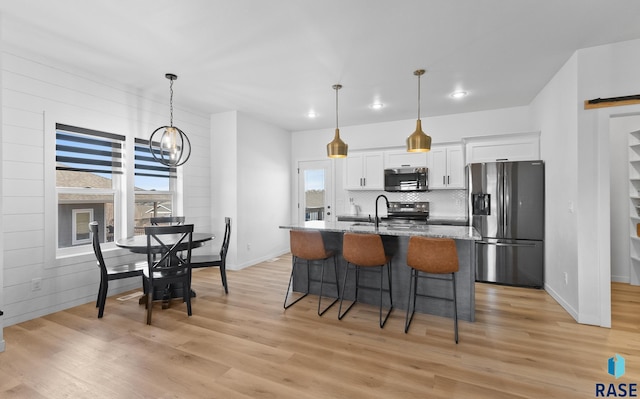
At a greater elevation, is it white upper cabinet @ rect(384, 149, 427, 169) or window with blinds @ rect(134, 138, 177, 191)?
white upper cabinet @ rect(384, 149, 427, 169)

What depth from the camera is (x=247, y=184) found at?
216 inches

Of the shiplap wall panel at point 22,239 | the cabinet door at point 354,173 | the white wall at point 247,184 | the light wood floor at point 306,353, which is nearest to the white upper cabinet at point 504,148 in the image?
the cabinet door at point 354,173

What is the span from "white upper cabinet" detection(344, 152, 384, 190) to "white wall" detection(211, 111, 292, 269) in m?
1.58

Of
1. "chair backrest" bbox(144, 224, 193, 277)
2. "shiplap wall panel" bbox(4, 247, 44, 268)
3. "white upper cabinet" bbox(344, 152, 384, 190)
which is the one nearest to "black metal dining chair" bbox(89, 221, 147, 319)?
"chair backrest" bbox(144, 224, 193, 277)

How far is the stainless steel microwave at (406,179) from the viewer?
5461mm

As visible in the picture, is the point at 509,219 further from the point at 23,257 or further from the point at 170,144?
the point at 23,257

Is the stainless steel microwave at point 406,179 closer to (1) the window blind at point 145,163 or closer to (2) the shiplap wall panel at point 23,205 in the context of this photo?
(1) the window blind at point 145,163

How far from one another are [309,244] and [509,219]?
294cm

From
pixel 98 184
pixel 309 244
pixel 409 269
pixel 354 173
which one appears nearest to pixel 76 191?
pixel 98 184

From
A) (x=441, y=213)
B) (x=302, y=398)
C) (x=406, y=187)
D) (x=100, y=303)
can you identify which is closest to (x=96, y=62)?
(x=100, y=303)

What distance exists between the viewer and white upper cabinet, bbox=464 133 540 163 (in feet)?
14.3

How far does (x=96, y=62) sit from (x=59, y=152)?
1129mm

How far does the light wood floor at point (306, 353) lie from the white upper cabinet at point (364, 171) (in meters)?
2.91

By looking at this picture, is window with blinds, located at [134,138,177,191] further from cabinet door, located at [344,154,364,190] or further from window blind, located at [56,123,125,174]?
cabinet door, located at [344,154,364,190]
